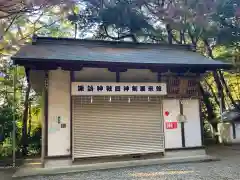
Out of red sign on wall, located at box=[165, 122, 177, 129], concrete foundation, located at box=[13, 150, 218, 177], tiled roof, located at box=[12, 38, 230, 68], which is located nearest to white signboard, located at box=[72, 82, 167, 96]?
tiled roof, located at box=[12, 38, 230, 68]

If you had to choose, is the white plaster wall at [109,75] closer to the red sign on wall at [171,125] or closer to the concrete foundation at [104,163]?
the red sign on wall at [171,125]

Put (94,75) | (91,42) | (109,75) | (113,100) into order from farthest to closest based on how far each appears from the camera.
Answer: (91,42)
(109,75)
(94,75)
(113,100)

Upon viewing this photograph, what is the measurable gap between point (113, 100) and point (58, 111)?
5.52 ft

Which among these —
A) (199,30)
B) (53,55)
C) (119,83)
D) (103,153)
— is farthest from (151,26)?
(103,153)

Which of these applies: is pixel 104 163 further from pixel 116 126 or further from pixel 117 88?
pixel 117 88

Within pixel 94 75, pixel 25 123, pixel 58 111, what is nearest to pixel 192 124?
pixel 94 75

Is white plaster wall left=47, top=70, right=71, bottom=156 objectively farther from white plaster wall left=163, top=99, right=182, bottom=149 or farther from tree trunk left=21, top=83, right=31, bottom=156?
tree trunk left=21, top=83, right=31, bottom=156

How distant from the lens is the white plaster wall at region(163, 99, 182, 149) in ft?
27.4

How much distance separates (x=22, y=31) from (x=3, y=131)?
4579 millimetres

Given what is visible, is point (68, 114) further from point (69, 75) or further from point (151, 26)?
point (151, 26)

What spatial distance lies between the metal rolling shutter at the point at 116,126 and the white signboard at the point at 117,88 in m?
0.27

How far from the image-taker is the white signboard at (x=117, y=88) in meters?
7.59

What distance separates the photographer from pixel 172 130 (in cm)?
845

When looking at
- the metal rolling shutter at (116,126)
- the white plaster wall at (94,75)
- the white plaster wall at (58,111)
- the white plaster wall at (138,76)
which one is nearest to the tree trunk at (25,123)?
the white plaster wall at (58,111)
